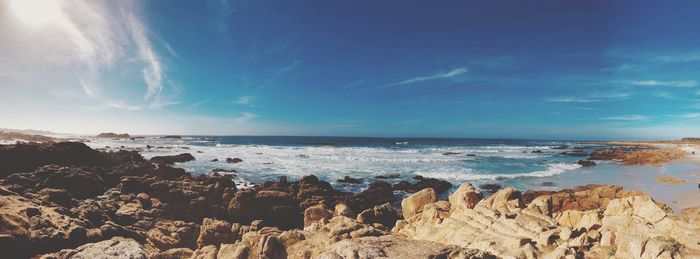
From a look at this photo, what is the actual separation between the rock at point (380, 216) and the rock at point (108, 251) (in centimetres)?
742

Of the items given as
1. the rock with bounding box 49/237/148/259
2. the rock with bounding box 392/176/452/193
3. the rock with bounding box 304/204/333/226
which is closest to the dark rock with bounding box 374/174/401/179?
the rock with bounding box 392/176/452/193

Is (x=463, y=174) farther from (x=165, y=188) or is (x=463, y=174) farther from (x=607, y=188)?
(x=165, y=188)

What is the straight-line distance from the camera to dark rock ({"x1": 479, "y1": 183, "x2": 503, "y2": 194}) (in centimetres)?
2277

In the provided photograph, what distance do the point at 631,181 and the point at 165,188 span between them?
3113 centimetres

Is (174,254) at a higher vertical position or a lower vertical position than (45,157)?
lower

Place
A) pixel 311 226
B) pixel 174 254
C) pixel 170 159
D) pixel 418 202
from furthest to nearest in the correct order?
pixel 170 159
pixel 418 202
pixel 311 226
pixel 174 254

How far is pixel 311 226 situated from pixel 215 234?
385cm

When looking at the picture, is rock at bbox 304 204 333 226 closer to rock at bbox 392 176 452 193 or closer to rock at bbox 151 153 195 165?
rock at bbox 392 176 452 193

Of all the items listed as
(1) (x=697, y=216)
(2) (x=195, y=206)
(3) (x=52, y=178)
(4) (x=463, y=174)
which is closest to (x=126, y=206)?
(2) (x=195, y=206)

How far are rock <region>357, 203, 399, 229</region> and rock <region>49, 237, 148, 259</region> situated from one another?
7.42 m

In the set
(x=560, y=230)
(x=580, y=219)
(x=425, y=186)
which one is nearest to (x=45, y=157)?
(x=425, y=186)

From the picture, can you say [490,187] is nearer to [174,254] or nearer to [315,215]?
[315,215]

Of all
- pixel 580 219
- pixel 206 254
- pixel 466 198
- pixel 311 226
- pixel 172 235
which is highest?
pixel 466 198

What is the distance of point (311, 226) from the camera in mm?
9227
